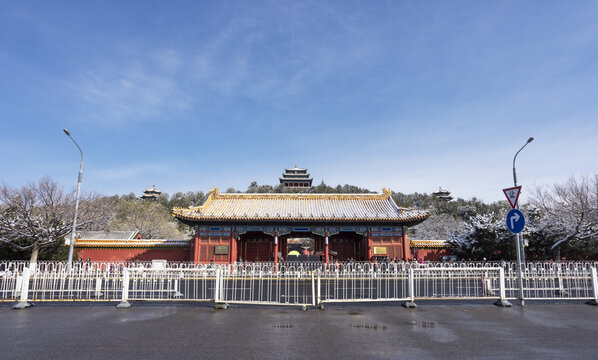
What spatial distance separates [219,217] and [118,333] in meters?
17.2

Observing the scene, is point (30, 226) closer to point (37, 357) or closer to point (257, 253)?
point (257, 253)

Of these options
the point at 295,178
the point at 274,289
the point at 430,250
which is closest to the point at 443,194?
the point at 295,178

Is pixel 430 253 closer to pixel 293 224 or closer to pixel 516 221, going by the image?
pixel 293 224

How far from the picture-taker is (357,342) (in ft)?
19.0

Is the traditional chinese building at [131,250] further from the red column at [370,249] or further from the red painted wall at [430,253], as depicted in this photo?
the red painted wall at [430,253]

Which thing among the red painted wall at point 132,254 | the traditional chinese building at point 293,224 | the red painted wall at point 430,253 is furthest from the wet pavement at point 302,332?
the red painted wall at point 430,253

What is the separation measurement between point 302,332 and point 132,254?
2375cm

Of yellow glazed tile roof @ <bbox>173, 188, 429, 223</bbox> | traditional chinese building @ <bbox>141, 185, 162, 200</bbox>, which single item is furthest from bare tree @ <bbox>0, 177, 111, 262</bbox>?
traditional chinese building @ <bbox>141, 185, 162, 200</bbox>

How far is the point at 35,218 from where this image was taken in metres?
23.6

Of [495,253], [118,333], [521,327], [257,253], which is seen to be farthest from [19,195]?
[495,253]

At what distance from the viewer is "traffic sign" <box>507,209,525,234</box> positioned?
8742mm

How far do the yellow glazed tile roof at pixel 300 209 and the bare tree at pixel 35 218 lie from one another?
8.84m

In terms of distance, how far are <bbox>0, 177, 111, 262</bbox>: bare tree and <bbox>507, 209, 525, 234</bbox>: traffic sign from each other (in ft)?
88.3

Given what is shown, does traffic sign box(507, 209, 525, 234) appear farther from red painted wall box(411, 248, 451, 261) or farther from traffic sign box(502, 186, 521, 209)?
red painted wall box(411, 248, 451, 261)
